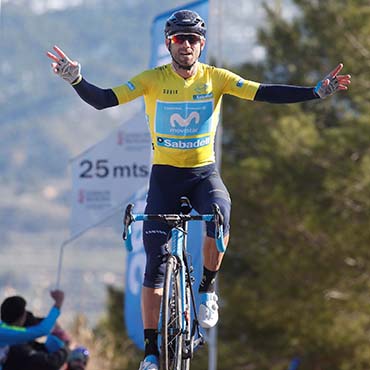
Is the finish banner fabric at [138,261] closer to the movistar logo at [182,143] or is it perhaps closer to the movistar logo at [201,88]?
the movistar logo at [182,143]

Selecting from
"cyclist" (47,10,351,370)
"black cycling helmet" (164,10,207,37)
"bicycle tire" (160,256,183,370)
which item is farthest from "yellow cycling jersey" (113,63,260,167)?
"bicycle tire" (160,256,183,370)

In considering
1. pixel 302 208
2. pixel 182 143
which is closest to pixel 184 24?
pixel 182 143

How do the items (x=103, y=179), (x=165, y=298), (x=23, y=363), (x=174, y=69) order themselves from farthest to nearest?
(x=103, y=179) < (x=23, y=363) < (x=174, y=69) < (x=165, y=298)

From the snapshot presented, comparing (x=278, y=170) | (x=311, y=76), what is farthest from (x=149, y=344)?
(x=311, y=76)

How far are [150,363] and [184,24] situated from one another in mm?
2285

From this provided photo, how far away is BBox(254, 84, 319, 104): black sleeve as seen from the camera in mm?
8094

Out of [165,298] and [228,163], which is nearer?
[165,298]

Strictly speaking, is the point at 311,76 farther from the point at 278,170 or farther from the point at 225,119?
the point at 278,170

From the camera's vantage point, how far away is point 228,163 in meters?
25.9

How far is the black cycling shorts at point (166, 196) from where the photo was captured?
8078 millimetres

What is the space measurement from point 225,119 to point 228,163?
1187 millimetres

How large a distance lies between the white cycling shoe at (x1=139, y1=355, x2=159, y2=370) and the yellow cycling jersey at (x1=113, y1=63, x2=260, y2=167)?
1.33 m

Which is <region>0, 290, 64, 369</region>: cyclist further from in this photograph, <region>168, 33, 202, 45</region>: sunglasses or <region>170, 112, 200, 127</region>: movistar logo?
<region>168, 33, 202, 45</region>: sunglasses

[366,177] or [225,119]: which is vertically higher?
[225,119]
